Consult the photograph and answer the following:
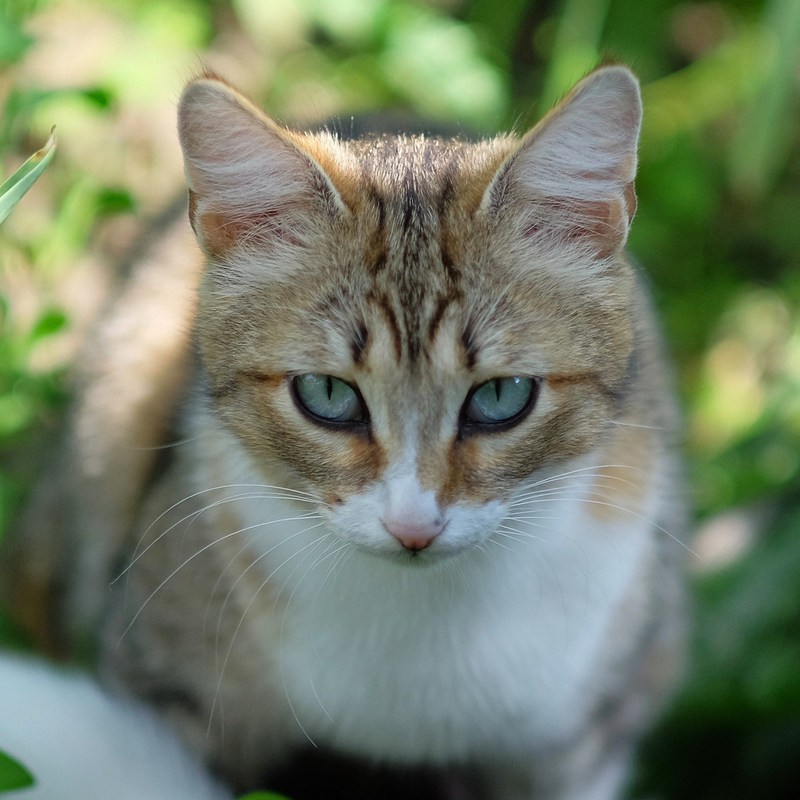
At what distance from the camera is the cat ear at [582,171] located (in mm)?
1549

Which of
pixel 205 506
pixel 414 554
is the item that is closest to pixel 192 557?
pixel 205 506

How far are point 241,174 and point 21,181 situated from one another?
32 cm

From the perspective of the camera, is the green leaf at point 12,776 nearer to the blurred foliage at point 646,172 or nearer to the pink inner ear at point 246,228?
the pink inner ear at point 246,228

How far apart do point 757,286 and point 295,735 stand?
8.55 ft

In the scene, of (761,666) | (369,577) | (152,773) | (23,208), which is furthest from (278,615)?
(23,208)

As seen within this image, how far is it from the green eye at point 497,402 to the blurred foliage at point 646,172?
3.02 feet

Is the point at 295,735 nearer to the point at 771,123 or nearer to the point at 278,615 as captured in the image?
the point at 278,615

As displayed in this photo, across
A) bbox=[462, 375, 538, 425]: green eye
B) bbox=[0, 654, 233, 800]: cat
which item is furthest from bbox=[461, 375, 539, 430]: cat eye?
bbox=[0, 654, 233, 800]: cat

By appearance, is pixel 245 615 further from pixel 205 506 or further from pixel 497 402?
pixel 497 402

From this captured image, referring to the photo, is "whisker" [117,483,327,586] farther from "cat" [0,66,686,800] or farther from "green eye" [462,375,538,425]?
"green eye" [462,375,538,425]

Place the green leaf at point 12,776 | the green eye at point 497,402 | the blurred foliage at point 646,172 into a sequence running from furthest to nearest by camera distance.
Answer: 1. the blurred foliage at point 646,172
2. the green eye at point 497,402
3. the green leaf at point 12,776

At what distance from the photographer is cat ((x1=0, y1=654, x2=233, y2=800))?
75.0 inches

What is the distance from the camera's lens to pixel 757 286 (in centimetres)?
402

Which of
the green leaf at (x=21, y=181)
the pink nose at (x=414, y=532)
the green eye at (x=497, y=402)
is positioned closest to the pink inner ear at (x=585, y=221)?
the green eye at (x=497, y=402)
